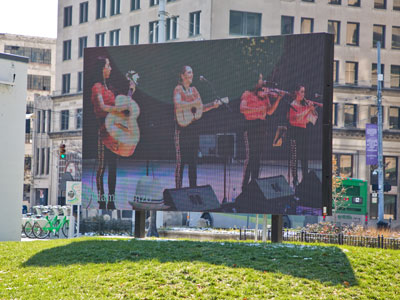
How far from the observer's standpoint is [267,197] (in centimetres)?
2216

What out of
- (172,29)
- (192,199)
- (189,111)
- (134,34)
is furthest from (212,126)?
(134,34)

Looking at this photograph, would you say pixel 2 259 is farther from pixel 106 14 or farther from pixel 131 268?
pixel 106 14

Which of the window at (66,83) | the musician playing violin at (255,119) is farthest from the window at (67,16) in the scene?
the musician playing violin at (255,119)

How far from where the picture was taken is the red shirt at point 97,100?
81.0ft

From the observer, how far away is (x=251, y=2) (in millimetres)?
59438

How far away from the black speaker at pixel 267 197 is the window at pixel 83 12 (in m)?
54.2

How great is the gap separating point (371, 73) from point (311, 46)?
1737 inches

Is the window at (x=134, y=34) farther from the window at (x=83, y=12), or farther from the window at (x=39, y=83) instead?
the window at (x=39, y=83)

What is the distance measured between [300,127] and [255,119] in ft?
5.14

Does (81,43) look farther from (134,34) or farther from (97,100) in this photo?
(97,100)

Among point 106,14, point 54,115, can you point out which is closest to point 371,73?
point 106,14

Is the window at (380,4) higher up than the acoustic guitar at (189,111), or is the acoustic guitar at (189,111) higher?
the window at (380,4)

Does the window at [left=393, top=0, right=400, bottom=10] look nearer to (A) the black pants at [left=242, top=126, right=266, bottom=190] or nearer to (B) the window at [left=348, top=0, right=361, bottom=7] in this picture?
(B) the window at [left=348, top=0, right=361, bottom=7]

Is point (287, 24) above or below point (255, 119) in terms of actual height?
above
